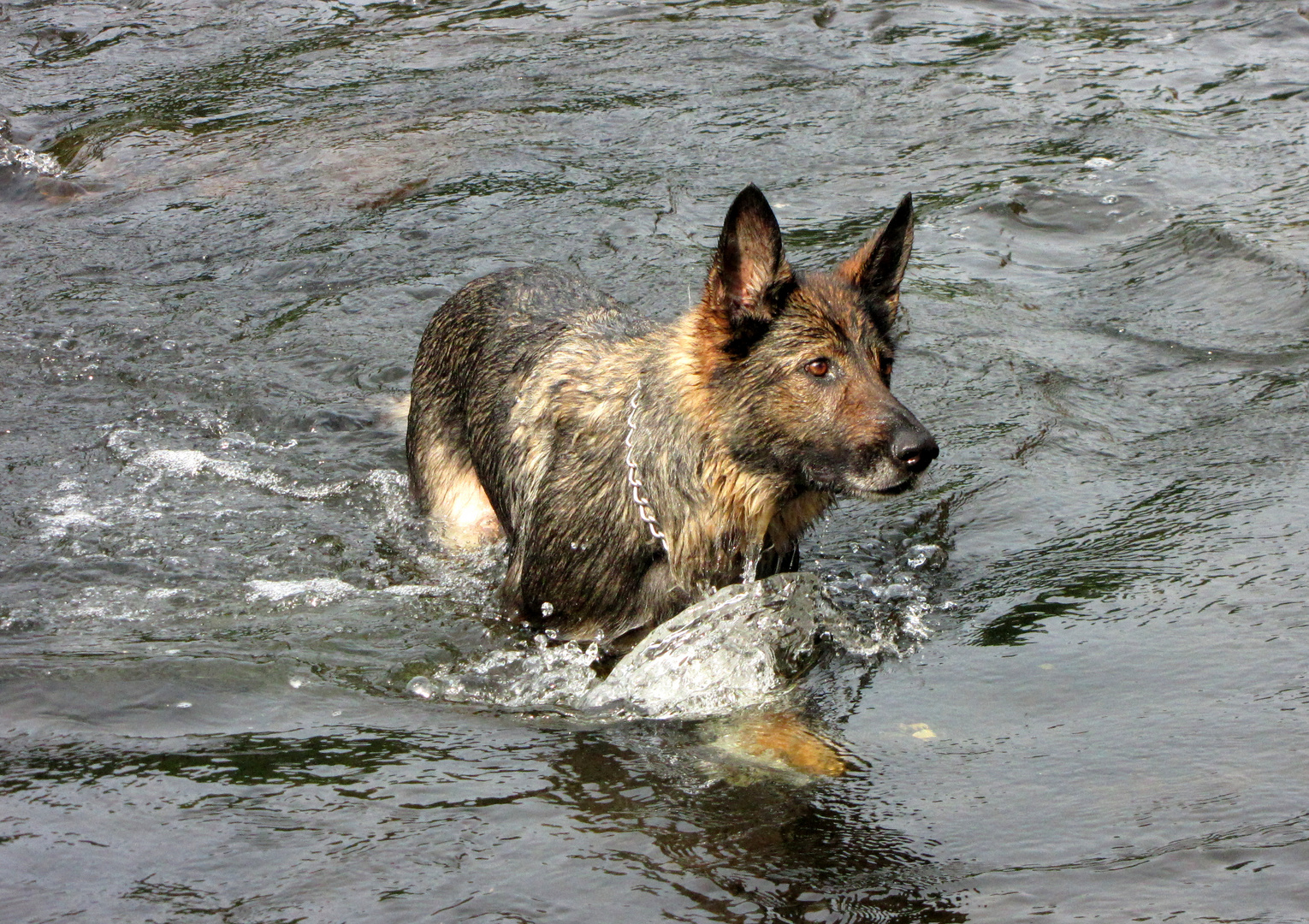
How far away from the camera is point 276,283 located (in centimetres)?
963

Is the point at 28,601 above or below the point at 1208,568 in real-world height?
above

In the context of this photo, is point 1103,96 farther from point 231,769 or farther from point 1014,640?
point 231,769

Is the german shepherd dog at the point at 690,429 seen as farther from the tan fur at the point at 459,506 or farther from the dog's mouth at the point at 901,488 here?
the tan fur at the point at 459,506

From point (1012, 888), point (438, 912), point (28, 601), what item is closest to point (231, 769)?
point (438, 912)

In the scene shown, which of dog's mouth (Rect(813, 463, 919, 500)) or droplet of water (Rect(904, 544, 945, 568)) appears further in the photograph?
droplet of water (Rect(904, 544, 945, 568))

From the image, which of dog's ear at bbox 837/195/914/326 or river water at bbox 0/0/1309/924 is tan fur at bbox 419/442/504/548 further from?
dog's ear at bbox 837/195/914/326

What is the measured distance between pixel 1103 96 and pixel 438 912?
34.4 ft

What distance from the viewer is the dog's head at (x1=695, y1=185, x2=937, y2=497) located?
16.7ft

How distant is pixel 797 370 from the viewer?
525cm

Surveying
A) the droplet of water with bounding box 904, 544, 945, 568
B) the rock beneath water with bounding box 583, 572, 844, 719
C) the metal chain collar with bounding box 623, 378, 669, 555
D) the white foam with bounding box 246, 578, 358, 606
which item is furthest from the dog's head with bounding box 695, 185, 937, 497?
the white foam with bounding box 246, 578, 358, 606

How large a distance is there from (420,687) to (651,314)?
4171 mm

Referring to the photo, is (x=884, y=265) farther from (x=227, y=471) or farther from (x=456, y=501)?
(x=227, y=471)

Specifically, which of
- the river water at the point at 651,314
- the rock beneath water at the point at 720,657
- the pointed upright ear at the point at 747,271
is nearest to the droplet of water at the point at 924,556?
the river water at the point at 651,314

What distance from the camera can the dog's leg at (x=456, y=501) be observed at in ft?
23.0
